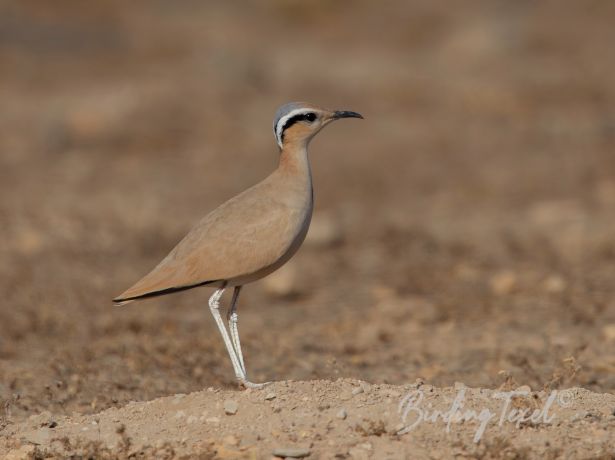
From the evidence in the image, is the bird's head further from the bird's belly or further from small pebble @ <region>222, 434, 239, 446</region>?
small pebble @ <region>222, 434, 239, 446</region>

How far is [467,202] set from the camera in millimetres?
12984

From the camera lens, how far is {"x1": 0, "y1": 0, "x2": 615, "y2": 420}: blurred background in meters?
7.30

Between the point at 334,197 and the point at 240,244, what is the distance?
8.11 metres

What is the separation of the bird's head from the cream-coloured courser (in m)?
0.14

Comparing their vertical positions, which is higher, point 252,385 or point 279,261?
point 279,261

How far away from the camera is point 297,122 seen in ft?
19.5

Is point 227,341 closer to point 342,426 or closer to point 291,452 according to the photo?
point 342,426

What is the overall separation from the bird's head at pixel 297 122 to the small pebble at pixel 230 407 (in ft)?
5.30

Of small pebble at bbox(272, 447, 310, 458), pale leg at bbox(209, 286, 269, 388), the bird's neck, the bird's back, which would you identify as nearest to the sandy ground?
small pebble at bbox(272, 447, 310, 458)

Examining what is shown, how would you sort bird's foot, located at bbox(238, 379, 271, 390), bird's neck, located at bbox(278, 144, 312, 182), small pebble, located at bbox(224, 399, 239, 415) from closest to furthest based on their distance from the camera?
small pebble, located at bbox(224, 399, 239, 415)
bird's foot, located at bbox(238, 379, 271, 390)
bird's neck, located at bbox(278, 144, 312, 182)

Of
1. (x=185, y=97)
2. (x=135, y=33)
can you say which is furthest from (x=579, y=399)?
(x=135, y=33)

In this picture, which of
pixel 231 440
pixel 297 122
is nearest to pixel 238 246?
pixel 297 122

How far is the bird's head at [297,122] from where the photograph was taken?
591cm

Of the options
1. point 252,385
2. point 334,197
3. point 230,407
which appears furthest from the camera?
point 334,197
